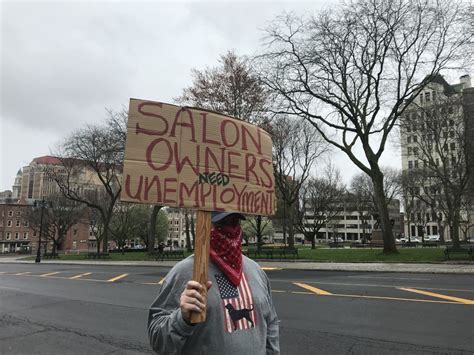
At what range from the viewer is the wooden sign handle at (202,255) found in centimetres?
196

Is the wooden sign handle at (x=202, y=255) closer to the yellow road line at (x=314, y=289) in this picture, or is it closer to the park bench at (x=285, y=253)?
the yellow road line at (x=314, y=289)

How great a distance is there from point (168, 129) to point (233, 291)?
3.43 ft

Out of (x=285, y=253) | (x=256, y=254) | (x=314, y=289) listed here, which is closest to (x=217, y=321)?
(x=314, y=289)

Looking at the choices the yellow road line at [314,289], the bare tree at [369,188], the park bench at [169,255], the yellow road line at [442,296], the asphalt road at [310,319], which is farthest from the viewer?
the bare tree at [369,188]

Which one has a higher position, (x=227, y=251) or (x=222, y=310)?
(x=227, y=251)

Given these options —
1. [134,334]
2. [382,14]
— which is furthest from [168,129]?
[382,14]

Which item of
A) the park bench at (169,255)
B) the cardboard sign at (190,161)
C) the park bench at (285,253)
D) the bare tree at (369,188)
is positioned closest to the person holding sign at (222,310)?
the cardboard sign at (190,161)

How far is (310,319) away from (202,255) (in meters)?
6.89

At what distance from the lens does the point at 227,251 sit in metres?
2.36

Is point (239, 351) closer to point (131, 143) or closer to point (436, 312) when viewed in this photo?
point (131, 143)

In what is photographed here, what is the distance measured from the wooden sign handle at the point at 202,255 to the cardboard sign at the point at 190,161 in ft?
0.35

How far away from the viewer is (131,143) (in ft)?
7.38

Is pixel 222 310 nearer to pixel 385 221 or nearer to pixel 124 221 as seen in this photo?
pixel 385 221

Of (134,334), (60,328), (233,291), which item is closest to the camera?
(233,291)
